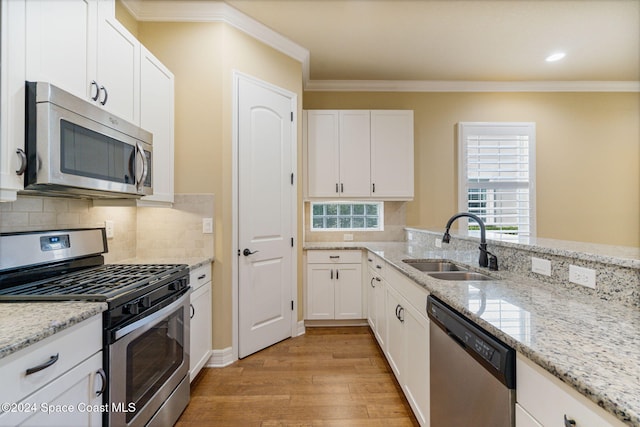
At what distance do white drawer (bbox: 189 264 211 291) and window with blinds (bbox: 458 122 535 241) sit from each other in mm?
3255

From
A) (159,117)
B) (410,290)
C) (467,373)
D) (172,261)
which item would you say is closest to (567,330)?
(467,373)

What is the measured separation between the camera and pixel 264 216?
2.68 m

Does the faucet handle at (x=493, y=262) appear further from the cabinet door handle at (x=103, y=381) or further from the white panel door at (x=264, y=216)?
the cabinet door handle at (x=103, y=381)

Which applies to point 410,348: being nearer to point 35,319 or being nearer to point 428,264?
point 428,264

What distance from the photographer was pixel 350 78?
3770 mm

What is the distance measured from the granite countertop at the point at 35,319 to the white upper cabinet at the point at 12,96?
41cm

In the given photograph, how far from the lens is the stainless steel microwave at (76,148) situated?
1.14m

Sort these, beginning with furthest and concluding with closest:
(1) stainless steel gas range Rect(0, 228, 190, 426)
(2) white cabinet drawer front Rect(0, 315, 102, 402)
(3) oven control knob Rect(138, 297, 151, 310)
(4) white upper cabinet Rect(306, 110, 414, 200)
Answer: (4) white upper cabinet Rect(306, 110, 414, 200), (3) oven control knob Rect(138, 297, 151, 310), (1) stainless steel gas range Rect(0, 228, 190, 426), (2) white cabinet drawer front Rect(0, 315, 102, 402)

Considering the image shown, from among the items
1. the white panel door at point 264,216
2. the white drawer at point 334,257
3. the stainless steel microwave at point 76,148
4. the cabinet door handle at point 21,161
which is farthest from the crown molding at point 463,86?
the cabinet door handle at point 21,161

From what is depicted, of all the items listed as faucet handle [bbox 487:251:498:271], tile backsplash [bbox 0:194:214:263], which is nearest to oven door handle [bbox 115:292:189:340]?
tile backsplash [bbox 0:194:214:263]

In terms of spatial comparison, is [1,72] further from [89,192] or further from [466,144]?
[466,144]

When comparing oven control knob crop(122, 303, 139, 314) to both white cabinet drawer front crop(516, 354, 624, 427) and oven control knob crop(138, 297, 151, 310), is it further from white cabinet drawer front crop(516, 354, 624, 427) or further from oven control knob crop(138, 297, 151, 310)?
white cabinet drawer front crop(516, 354, 624, 427)

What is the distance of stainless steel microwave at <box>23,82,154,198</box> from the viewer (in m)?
1.14

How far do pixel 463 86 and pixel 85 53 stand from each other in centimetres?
407
